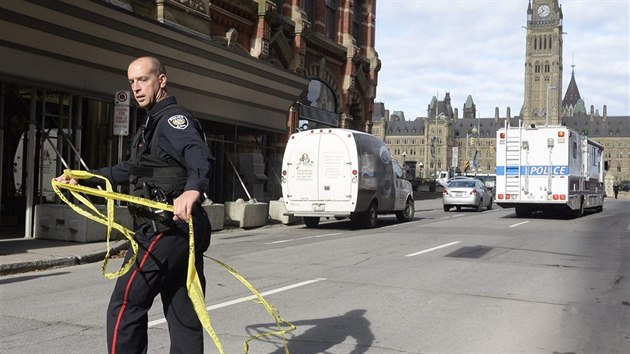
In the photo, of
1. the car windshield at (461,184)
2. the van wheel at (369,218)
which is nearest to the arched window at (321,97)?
the car windshield at (461,184)

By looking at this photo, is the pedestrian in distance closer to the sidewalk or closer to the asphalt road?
the asphalt road

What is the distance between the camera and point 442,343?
5.38 m

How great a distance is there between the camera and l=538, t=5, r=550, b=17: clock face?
577 ft

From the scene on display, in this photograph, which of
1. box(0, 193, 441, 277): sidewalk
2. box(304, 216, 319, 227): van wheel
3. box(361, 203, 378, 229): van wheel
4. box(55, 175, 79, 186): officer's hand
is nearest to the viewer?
box(55, 175, 79, 186): officer's hand

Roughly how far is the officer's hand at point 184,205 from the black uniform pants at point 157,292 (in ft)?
0.89

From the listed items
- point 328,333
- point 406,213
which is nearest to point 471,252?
point 328,333

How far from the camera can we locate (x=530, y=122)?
17512cm

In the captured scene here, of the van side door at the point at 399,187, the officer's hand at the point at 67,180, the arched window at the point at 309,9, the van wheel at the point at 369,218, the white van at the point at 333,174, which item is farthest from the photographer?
the arched window at the point at 309,9

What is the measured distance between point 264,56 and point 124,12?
8680 millimetres

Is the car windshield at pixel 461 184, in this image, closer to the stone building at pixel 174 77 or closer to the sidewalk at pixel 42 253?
the stone building at pixel 174 77

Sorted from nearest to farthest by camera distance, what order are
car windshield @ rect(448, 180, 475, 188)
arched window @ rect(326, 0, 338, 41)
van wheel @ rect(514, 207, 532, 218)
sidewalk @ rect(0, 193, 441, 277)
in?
sidewalk @ rect(0, 193, 441, 277), van wheel @ rect(514, 207, 532, 218), arched window @ rect(326, 0, 338, 41), car windshield @ rect(448, 180, 475, 188)

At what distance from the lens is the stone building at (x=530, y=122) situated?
173 m

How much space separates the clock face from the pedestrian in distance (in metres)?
189

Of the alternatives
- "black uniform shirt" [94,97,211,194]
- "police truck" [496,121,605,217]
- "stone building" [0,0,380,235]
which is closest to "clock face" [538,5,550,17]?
"stone building" [0,0,380,235]
